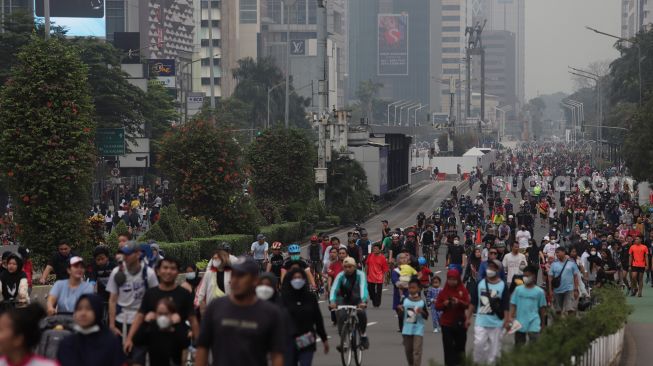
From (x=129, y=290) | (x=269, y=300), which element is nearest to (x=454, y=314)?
(x=269, y=300)

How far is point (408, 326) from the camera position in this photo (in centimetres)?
1627

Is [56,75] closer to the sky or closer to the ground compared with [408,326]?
closer to the sky

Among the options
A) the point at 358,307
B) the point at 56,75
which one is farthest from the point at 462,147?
the point at 358,307

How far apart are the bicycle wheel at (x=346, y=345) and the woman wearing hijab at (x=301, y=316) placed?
70.8 inches

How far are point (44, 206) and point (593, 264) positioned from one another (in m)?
11.2

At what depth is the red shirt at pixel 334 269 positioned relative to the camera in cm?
2191

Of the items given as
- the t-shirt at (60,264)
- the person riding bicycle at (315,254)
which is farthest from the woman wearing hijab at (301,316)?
the person riding bicycle at (315,254)

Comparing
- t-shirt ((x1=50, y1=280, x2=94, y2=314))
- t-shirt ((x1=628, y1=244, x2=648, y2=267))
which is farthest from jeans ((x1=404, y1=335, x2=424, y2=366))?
t-shirt ((x1=628, y1=244, x2=648, y2=267))

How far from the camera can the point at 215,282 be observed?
55.5 feet

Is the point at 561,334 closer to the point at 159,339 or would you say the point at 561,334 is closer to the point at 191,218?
the point at 159,339

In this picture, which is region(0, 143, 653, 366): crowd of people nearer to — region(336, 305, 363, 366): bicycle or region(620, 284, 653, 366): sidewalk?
region(336, 305, 363, 366): bicycle

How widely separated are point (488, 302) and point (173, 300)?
4.47 metres

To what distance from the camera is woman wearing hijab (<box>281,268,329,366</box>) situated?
563 inches

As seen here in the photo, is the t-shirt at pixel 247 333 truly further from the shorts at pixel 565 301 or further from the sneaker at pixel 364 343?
the shorts at pixel 565 301
